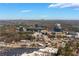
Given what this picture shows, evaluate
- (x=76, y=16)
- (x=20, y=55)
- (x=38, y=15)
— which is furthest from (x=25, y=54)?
(x=76, y=16)

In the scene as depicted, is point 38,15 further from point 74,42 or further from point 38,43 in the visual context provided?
point 74,42

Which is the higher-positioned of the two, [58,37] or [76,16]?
[76,16]

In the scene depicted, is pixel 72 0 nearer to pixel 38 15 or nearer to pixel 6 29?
pixel 38 15

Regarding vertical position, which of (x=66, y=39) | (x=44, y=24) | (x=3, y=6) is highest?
(x=3, y=6)

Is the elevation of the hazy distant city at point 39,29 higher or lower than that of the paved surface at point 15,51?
higher

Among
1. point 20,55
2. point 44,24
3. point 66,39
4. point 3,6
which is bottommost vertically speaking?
point 20,55

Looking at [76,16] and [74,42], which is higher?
[76,16]

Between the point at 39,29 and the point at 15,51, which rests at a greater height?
the point at 39,29

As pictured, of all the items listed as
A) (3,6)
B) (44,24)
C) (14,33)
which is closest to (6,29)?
(14,33)

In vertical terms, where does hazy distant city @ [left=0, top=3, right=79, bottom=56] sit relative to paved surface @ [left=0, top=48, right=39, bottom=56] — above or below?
above
